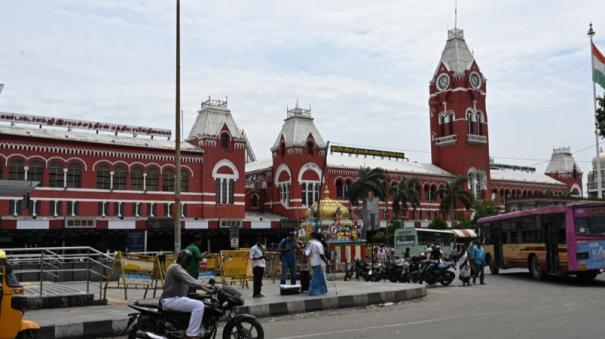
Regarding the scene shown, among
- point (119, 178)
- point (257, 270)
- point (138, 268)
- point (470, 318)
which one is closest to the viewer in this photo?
point (470, 318)

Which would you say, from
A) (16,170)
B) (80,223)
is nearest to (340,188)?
(80,223)

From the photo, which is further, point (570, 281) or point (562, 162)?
point (562, 162)

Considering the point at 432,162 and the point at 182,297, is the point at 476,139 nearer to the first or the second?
the point at 432,162

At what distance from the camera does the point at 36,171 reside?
41.3m

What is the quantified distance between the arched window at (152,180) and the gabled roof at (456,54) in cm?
3823

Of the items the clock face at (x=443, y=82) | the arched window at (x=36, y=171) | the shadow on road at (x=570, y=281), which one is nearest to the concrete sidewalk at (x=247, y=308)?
the shadow on road at (x=570, y=281)

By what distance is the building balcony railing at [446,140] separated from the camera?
68625mm

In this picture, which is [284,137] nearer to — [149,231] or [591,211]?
[149,231]

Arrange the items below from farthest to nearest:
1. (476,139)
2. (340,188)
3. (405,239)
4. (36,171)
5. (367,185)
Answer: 1. (476,139)
2. (340,188)
3. (367,185)
4. (405,239)
5. (36,171)

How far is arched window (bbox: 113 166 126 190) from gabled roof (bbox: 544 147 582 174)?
6766 cm

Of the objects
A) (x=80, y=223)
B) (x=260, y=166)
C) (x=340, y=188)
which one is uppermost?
(x=260, y=166)

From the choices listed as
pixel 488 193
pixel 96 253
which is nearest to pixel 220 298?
pixel 96 253

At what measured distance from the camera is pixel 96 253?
14.9 m

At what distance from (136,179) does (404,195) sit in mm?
26900
